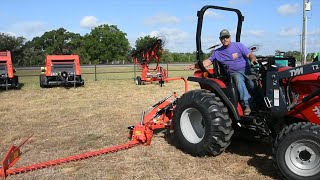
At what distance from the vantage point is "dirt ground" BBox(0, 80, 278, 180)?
17.0ft

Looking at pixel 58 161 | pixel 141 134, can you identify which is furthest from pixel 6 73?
pixel 58 161

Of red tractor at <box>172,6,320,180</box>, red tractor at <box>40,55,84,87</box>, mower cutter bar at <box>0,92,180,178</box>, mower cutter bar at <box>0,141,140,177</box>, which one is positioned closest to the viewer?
red tractor at <box>172,6,320,180</box>

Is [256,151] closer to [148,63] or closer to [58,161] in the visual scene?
[58,161]

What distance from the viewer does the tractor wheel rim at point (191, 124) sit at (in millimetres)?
6137

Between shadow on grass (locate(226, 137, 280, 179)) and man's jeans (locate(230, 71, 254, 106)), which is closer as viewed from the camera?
shadow on grass (locate(226, 137, 280, 179))

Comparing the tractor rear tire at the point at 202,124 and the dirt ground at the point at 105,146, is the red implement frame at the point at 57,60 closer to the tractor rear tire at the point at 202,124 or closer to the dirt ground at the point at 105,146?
the dirt ground at the point at 105,146

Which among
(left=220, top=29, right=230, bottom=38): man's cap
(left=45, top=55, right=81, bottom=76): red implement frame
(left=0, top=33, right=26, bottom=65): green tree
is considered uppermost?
(left=0, top=33, right=26, bottom=65): green tree

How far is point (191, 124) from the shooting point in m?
6.20

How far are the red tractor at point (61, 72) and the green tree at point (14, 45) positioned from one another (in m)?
48.9

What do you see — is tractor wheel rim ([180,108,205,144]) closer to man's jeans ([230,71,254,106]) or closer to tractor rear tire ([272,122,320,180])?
man's jeans ([230,71,254,106])

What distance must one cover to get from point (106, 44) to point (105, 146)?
8488cm

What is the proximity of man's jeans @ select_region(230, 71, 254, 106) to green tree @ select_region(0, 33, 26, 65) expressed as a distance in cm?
6227

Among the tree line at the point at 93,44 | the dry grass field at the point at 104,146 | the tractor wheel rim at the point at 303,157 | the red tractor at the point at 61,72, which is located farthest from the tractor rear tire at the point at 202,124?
the tree line at the point at 93,44

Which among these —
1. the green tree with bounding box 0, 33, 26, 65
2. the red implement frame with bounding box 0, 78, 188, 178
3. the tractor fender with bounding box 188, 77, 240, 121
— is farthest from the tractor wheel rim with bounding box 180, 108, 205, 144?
the green tree with bounding box 0, 33, 26, 65
